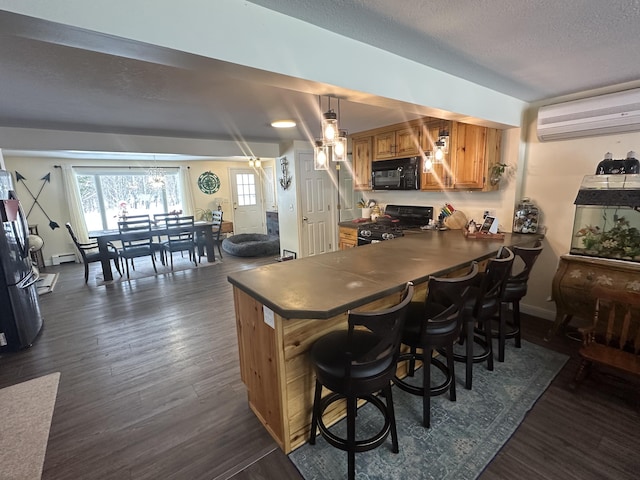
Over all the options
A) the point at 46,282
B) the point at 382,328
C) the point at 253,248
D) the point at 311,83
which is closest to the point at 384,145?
the point at 311,83

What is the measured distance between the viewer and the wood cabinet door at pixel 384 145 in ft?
13.1

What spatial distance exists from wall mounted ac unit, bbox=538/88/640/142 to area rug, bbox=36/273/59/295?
272 inches

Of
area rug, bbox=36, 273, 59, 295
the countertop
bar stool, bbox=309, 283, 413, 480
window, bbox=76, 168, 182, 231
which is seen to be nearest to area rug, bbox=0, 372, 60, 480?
the countertop

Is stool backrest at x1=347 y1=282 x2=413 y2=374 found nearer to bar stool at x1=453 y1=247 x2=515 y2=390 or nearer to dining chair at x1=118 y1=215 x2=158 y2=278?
bar stool at x1=453 y1=247 x2=515 y2=390

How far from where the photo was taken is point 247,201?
8789 mm

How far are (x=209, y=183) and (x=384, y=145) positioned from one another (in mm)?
5576

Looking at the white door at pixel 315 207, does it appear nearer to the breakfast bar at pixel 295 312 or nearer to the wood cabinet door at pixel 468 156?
the wood cabinet door at pixel 468 156

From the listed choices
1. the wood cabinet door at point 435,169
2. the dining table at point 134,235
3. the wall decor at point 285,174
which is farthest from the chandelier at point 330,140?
the dining table at point 134,235

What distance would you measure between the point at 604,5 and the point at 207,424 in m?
3.11

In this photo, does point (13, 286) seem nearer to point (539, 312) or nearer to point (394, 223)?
point (394, 223)

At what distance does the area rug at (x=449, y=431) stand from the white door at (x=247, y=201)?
23.5 ft

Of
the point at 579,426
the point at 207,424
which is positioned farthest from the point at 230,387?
the point at 579,426

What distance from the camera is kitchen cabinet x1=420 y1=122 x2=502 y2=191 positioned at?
10.5 feet

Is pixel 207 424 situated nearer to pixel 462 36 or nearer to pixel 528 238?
pixel 462 36
